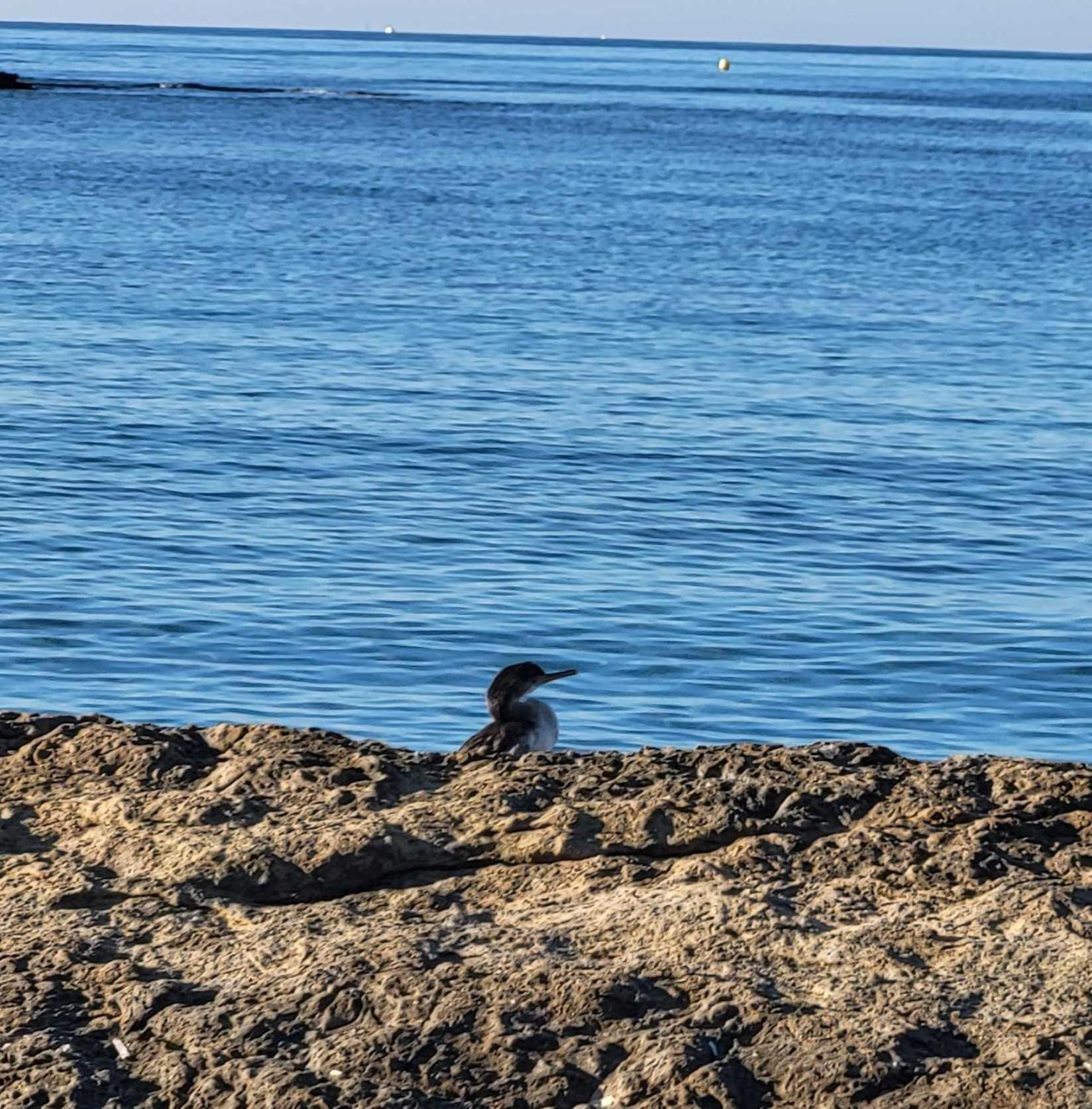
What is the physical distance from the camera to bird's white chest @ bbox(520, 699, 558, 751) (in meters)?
6.36

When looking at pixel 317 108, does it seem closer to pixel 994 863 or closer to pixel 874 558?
pixel 874 558

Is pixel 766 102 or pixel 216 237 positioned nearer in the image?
pixel 216 237

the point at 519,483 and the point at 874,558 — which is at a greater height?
the point at 519,483

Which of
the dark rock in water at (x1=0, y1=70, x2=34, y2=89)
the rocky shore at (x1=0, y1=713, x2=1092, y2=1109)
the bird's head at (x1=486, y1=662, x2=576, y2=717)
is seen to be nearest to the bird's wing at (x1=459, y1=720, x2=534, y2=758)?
the bird's head at (x1=486, y1=662, x2=576, y2=717)

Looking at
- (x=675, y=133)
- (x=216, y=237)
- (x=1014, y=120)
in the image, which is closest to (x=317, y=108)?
(x=675, y=133)

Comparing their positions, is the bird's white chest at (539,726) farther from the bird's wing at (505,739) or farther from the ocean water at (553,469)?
the ocean water at (553,469)

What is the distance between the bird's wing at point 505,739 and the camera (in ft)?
20.5

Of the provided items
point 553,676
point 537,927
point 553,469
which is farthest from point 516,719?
point 553,469

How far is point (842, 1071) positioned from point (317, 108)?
92.2m

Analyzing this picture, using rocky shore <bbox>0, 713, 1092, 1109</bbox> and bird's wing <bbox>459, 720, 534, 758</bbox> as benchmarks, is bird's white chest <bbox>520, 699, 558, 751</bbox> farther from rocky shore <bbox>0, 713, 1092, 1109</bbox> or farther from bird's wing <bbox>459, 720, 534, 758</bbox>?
rocky shore <bbox>0, 713, 1092, 1109</bbox>

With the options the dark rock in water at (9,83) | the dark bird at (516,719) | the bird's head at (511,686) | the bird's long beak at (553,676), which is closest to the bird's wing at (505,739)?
the dark bird at (516,719)

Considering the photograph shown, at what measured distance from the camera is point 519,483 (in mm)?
17234

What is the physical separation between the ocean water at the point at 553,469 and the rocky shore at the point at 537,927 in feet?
16.1

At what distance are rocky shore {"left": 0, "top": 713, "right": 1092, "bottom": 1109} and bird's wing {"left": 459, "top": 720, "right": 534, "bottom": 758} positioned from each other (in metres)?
0.53
